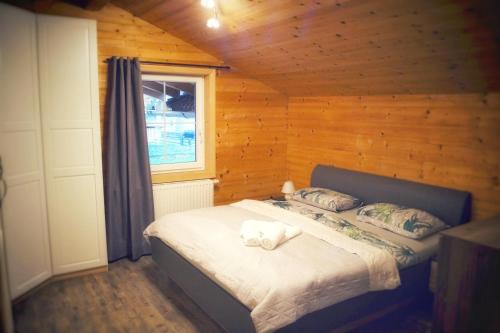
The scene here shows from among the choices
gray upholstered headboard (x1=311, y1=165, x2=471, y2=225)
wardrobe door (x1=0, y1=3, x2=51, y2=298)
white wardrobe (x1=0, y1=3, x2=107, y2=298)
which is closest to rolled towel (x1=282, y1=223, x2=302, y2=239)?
gray upholstered headboard (x1=311, y1=165, x2=471, y2=225)

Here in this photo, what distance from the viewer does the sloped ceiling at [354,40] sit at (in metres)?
2.31

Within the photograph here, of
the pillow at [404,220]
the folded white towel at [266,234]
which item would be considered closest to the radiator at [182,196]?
the folded white towel at [266,234]

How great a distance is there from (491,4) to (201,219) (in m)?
2.41

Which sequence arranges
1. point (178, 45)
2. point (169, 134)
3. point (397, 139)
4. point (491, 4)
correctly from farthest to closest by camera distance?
point (169, 134) < point (178, 45) < point (397, 139) < point (491, 4)

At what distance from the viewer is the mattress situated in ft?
6.98

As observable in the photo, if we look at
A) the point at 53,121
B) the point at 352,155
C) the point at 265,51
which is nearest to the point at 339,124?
the point at 352,155

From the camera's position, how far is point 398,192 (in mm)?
3547

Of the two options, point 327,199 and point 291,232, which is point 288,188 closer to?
point 327,199

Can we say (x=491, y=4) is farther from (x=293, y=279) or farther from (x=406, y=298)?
(x=406, y=298)

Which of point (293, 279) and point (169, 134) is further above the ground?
point (169, 134)

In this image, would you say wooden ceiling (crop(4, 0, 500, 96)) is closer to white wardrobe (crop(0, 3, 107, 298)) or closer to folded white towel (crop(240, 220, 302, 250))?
white wardrobe (crop(0, 3, 107, 298))

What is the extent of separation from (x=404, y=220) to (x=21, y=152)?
304cm

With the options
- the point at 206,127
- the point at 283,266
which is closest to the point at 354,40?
the point at 283,266

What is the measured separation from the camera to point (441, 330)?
86.5 inches
